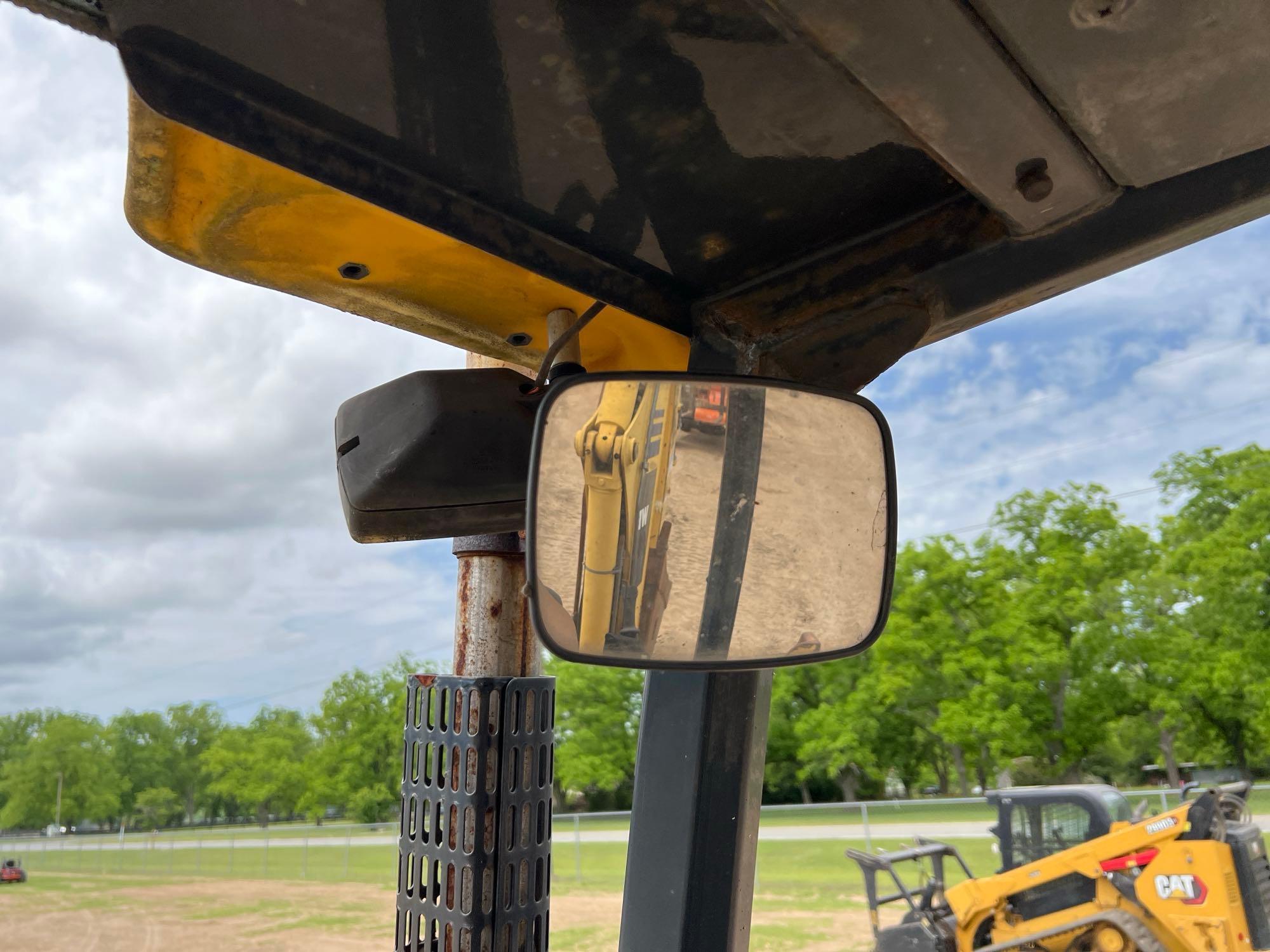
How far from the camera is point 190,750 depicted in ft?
190

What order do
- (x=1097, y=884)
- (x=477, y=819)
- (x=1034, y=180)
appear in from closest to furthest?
(x=1034, y=180) → (x=477, y=819) → (x=1097, y=884)

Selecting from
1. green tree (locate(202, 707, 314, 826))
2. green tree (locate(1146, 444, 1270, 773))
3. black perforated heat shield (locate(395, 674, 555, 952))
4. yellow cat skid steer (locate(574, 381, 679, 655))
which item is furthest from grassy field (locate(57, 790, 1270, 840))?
green tree (locate(202, 707, 314, 826))

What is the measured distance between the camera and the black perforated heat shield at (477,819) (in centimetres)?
164

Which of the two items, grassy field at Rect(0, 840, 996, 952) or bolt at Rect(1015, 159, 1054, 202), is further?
grassy field at Rect(0, 840, 996, 952)

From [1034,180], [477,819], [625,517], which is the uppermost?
[1034,180]

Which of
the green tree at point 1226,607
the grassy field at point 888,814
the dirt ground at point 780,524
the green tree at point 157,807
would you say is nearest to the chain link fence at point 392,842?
the grassy field at point 888,814

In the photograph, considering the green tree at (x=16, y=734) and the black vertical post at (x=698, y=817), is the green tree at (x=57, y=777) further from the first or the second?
the black vertical post at (x=698, y=817)

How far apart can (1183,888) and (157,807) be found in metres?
58.0

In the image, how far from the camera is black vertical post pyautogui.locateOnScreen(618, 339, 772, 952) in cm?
131

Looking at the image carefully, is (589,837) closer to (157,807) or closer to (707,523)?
(707,523)

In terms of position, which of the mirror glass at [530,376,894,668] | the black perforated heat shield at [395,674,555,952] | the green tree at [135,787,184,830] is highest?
the mirror glass at [530,376,894,668]

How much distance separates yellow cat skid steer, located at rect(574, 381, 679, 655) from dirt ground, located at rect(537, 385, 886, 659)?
1 cm

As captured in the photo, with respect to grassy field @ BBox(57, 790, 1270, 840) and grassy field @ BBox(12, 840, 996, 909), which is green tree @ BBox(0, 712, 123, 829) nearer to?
grassy field @ BBox(12, 840, 996, 909)

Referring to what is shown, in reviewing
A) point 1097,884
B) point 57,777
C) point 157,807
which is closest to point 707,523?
point 1097,884
